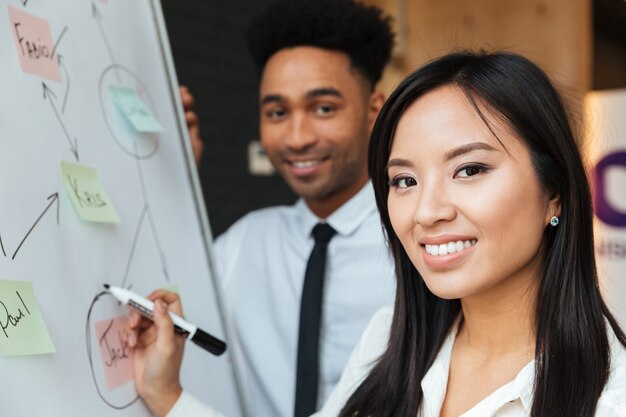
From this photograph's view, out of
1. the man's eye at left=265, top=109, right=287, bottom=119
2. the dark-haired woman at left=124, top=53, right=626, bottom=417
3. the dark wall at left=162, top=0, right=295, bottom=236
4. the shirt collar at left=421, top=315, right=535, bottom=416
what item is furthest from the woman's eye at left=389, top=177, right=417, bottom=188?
the dark wall at left=162, top=0, right=295, bottom=236

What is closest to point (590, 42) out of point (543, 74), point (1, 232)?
point (543, 74)

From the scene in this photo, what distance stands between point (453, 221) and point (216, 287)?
671mm

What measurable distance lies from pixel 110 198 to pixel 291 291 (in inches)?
30.7

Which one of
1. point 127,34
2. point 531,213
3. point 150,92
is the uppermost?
point 127,34

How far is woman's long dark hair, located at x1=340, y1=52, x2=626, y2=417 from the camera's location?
1.11m

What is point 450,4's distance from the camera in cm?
360

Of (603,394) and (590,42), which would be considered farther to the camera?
(590,42)

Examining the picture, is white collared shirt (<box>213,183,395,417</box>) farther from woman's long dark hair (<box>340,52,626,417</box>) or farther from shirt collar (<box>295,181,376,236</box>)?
woman's long dark hair (<box>340,52,626,417</box>)

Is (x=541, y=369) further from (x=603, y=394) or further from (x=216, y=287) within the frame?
(x=216, y=287)

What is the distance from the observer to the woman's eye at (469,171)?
3.70 feet

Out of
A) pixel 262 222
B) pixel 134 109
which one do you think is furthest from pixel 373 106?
pixel 134 109

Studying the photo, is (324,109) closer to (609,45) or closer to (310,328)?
(310,328)

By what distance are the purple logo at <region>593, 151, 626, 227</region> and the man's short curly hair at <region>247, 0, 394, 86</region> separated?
1326mm

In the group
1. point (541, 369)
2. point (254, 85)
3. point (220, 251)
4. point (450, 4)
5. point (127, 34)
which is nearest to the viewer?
point (541, 369)
